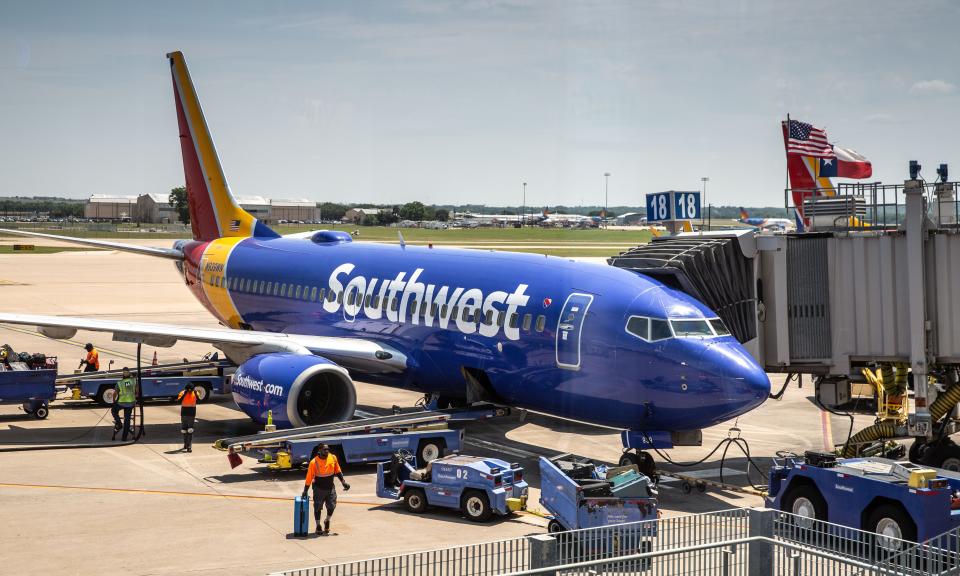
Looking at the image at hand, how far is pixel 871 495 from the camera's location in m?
16.9

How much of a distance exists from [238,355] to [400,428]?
742 centimetres

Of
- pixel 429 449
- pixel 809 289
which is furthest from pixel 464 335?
pixel 809 289

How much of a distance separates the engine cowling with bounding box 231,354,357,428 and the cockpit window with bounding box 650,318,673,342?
288 inches

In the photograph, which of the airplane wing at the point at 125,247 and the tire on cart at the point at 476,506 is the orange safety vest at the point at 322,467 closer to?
Result: the tire on cart at the point at 476,506

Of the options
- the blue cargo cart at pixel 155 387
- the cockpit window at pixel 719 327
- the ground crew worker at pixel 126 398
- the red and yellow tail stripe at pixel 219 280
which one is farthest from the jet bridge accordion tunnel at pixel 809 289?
the red and yellow tail stripe at pixel 219 280

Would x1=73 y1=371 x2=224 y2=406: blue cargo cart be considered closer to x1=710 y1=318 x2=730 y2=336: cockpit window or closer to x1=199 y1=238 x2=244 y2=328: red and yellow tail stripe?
x1=199 y1=238 x2=244 y2=328: red and yellow tail stripe

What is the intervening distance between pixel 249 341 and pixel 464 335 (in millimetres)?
5568

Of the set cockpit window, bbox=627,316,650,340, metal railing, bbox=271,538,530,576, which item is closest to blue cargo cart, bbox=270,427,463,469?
cockpit window, bbox=627,316,650,340

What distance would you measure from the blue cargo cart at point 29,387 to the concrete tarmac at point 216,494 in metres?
0.55

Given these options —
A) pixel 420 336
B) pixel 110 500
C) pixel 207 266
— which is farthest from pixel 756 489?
pixel 207 266

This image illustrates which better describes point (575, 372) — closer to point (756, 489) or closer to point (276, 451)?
point (756, 489)

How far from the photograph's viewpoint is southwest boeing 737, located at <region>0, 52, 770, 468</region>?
2117 cm

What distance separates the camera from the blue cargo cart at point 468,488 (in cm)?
1881

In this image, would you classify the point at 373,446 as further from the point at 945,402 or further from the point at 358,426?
the point at 945,402
